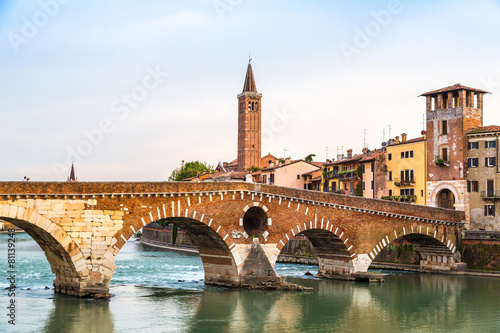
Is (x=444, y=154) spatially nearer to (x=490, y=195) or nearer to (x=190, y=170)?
(x=490, y=195)

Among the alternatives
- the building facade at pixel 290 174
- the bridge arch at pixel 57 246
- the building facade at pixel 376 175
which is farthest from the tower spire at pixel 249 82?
the bridge arch at pixel 57 246

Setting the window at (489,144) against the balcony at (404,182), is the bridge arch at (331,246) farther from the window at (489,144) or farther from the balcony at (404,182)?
the window at (489,144)

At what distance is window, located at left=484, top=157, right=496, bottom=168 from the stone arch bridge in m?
3.57

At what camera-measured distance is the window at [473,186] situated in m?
43.1

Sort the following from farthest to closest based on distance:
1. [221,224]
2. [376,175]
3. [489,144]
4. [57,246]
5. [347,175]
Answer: [347,175] → [376,175] → [489,144] → [221,224] → [57,246]

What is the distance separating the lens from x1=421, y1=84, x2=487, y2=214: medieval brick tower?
43.5 m

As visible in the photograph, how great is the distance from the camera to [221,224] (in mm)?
32312

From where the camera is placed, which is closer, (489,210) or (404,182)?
(489,210)

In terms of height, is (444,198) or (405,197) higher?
(405,197)

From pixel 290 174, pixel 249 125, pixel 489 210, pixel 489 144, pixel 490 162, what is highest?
pixel 249 125

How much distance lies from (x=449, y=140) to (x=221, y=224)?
19.3 meters

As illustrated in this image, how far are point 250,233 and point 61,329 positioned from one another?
12.6m

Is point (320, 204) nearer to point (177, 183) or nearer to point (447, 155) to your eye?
point (177, 183)

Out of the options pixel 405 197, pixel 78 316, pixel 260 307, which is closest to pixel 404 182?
pixel 405 197
